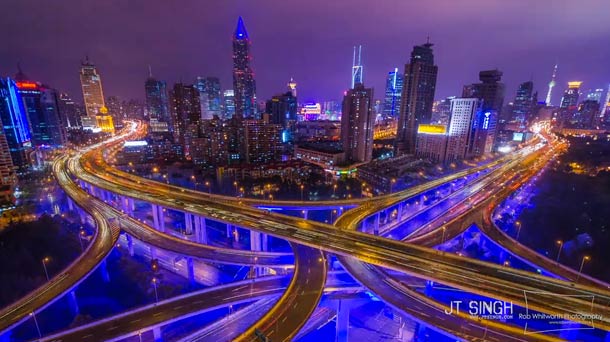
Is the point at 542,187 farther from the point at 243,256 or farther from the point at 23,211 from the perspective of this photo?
the point at 23,211

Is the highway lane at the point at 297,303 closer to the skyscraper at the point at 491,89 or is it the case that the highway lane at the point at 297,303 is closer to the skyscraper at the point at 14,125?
the skyscraper at the point at 14,125

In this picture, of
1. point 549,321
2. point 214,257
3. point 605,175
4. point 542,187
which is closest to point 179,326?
point 214,257

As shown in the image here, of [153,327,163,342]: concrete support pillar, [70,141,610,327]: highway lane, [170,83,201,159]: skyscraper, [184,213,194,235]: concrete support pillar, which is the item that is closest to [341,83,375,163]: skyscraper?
[170,83,201,159]: skyscraper

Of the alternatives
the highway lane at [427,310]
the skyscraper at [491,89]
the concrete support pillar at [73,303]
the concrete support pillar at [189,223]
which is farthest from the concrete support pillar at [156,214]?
the skyscraper at [491,89]

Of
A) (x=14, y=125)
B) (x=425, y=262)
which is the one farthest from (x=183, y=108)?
(x=425, y=262)

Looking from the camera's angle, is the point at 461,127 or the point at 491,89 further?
the point at 491,89

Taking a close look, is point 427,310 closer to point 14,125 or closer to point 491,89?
point 14,125
